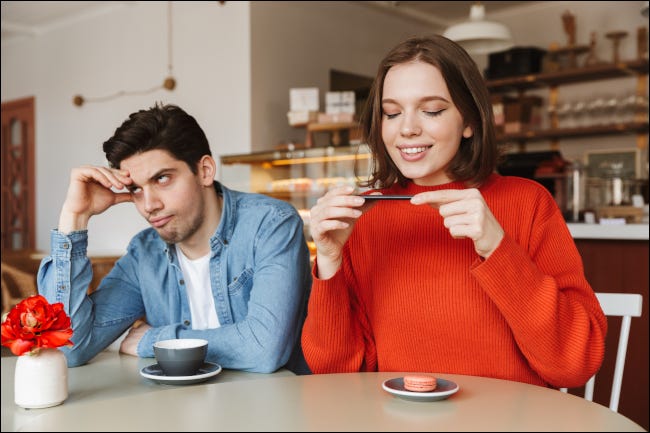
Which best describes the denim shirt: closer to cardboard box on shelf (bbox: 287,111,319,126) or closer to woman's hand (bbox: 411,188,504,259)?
woman's hand (bbox: 411,188,504,259)

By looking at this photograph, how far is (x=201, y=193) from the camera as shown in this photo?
180 centimetres

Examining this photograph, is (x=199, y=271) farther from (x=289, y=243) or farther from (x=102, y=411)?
(x=102, y=411)

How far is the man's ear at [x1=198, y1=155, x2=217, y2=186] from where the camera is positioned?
5.96 ft

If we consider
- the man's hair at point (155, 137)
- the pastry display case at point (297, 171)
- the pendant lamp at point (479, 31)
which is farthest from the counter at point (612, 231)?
the man's hair at point (155, 137)

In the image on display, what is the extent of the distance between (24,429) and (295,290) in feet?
2.50

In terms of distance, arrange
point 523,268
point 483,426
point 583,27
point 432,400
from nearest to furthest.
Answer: point 483,426, point 432,400, point 523,268, point 583,27

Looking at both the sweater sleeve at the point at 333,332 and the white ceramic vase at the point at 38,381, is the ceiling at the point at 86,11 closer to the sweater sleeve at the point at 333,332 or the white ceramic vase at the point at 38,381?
the sweater sleeve at the point at 333,332

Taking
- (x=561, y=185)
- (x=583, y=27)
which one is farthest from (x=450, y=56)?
(x=583, y=27)

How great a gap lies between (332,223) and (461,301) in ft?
1.02

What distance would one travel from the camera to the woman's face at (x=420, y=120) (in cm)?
137

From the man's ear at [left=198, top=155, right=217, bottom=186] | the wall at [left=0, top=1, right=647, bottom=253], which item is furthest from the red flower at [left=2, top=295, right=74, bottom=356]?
the wall at [left=0, top=1, right=647, bottom=253]

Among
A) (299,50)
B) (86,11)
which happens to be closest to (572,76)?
(299,50)

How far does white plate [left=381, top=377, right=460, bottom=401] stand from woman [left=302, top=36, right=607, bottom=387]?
21cm

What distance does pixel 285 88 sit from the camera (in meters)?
4.95
